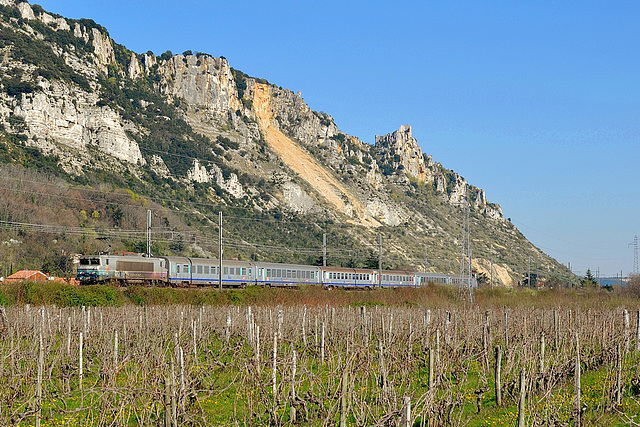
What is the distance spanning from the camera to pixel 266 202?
10112cm

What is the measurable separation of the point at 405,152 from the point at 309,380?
159 m

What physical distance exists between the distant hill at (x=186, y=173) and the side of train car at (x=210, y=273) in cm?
1084

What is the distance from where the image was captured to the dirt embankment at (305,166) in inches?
4486

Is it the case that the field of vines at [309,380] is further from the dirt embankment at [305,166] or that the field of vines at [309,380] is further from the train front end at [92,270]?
the dirt embankment at [305,166]

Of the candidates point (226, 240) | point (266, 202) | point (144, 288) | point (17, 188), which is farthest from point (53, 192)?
point (266, 202)

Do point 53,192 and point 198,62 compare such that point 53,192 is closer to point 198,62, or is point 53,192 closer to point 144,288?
point 144,288

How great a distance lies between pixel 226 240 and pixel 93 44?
4679 cm

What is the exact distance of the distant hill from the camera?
207ft

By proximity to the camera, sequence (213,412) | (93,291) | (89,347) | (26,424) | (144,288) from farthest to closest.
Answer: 1. (144,288)
2. (93,291)
3. (89,347)
4. (213,412)
5. (26,424)

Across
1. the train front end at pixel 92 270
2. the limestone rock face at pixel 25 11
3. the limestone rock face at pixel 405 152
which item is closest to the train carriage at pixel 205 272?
the train front end at pixel 92 270

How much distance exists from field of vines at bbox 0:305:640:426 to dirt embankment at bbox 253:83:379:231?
88.2 metres

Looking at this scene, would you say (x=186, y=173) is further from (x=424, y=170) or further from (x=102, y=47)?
(x=424, y=170)

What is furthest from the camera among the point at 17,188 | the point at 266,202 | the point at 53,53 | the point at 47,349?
the point at 266,202

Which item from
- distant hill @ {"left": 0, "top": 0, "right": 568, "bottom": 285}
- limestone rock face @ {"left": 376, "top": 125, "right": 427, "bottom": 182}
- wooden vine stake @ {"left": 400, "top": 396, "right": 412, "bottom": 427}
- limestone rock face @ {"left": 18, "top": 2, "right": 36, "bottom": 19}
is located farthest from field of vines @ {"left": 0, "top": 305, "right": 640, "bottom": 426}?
limestone rock face @ {"left": 376, "top": 125, "right": 427, "bottom": 182}
